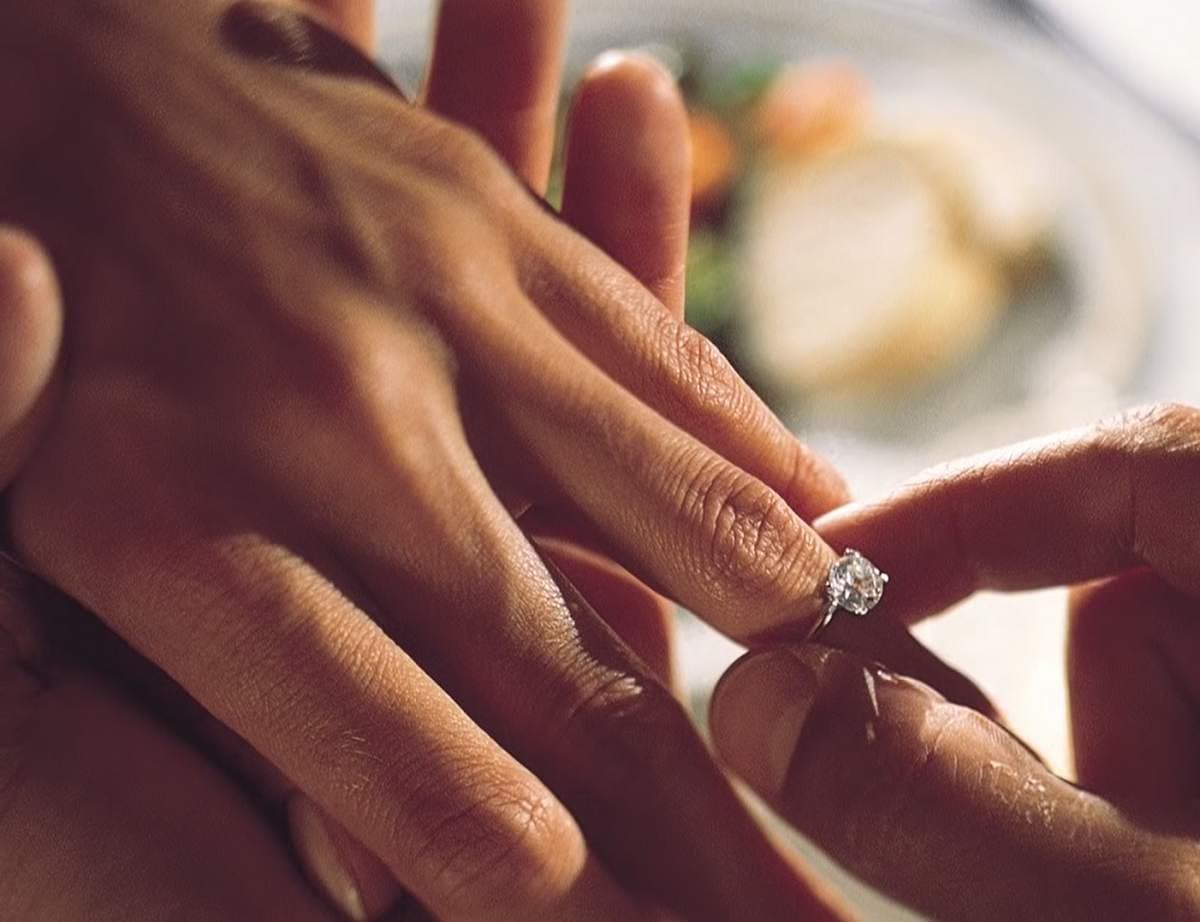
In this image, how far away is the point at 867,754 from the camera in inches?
18.8

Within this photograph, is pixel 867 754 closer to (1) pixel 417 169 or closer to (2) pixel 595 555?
(2) pixel 595 555

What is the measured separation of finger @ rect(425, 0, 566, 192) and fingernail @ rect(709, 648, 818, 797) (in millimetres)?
299

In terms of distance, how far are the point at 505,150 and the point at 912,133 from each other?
1.66 ft

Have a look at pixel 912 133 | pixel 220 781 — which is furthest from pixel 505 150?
pixel 912 133

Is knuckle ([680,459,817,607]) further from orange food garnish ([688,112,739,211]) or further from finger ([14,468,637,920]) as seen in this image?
orange food garnish ([688,112,739,211])

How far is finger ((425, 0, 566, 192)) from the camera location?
65 cm

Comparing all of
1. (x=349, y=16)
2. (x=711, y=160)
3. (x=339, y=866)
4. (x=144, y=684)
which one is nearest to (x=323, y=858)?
(x=339, y=866)

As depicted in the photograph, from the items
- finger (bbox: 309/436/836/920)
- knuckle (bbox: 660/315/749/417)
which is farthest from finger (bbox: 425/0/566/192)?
finger (bbox: 309/436/836/920)

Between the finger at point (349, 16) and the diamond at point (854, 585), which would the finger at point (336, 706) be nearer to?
the diamond at point (854, 585)

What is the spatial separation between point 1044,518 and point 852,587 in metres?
0.10

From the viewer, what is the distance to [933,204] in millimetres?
1030

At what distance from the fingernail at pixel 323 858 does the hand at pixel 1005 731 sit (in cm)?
16

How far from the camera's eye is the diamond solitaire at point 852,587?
0.53 m

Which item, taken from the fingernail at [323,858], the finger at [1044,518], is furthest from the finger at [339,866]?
the finger at [1044,518]
